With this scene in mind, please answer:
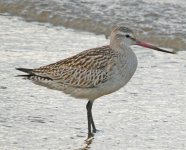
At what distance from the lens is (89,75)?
849 centimetres

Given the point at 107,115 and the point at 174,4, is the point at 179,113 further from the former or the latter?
the point at 174,4

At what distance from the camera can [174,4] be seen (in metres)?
12.6

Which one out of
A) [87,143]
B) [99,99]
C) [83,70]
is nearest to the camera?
[87,143]

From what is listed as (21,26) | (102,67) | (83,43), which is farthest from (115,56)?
(21,26)

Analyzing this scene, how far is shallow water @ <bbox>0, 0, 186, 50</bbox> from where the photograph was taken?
39.0 feet

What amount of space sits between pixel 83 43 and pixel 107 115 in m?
2.69

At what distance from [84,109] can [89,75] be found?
0.65 meters

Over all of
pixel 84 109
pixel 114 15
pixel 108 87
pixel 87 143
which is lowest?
pixel 87 143

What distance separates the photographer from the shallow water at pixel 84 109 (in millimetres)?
8031

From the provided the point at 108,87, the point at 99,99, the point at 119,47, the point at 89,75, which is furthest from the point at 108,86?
the point at 99,99

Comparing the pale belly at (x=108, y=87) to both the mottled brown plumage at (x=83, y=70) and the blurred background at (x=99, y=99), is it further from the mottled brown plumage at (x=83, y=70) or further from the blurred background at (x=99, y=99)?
the blurred background at (x=99, y=99)

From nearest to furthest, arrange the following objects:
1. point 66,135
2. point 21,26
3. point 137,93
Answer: point 66,135, point 137,93, point 21,26

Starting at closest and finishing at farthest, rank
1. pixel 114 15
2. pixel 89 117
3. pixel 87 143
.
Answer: pixel 87 143
pixel 89 117
pixel 114 15

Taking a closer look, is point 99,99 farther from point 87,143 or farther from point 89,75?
point 87,143
